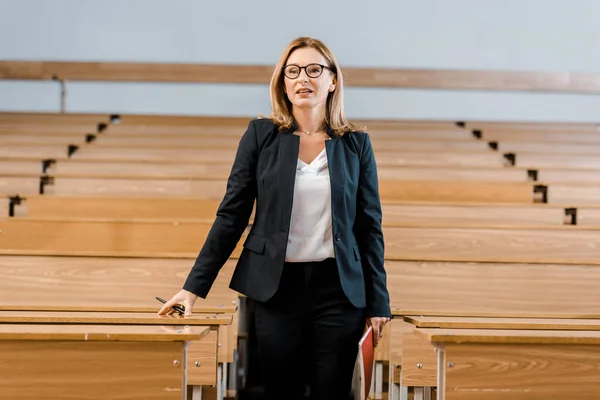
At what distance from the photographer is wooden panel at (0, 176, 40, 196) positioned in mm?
1400

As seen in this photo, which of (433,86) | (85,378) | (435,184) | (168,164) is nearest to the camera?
(85,378)

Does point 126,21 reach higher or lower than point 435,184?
higher

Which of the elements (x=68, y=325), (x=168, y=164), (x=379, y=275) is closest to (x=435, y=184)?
(x=168, y=164)

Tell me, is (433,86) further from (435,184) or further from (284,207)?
(284,207)

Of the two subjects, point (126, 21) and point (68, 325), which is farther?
point (126, 21)

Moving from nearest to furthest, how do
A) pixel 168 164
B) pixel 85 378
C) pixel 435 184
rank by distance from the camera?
pixel 85 378
pixel 435 184
pixel 168 164

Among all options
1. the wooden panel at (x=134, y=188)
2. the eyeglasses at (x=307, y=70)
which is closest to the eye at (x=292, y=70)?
the eyeglasses at (x=307, y=70)

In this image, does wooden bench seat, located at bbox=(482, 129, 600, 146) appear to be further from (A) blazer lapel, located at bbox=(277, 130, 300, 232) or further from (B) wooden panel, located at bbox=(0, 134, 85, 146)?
(A) blazer lapel, located at bbox=(277, 130, 300, 232)

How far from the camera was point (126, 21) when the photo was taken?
6.41ft

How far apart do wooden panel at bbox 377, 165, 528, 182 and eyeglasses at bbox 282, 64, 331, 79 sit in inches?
33.3

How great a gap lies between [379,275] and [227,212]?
134mm

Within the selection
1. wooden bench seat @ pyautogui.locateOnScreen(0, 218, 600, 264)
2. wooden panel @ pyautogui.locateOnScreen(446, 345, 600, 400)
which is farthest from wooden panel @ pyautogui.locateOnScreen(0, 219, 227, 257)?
wooden panel @ pyautogui.locateOnScreen(446, 345, 600, 400)

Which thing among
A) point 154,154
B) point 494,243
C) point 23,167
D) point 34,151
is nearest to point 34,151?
point 34,151

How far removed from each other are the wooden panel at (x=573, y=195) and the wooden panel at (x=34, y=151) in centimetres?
93
